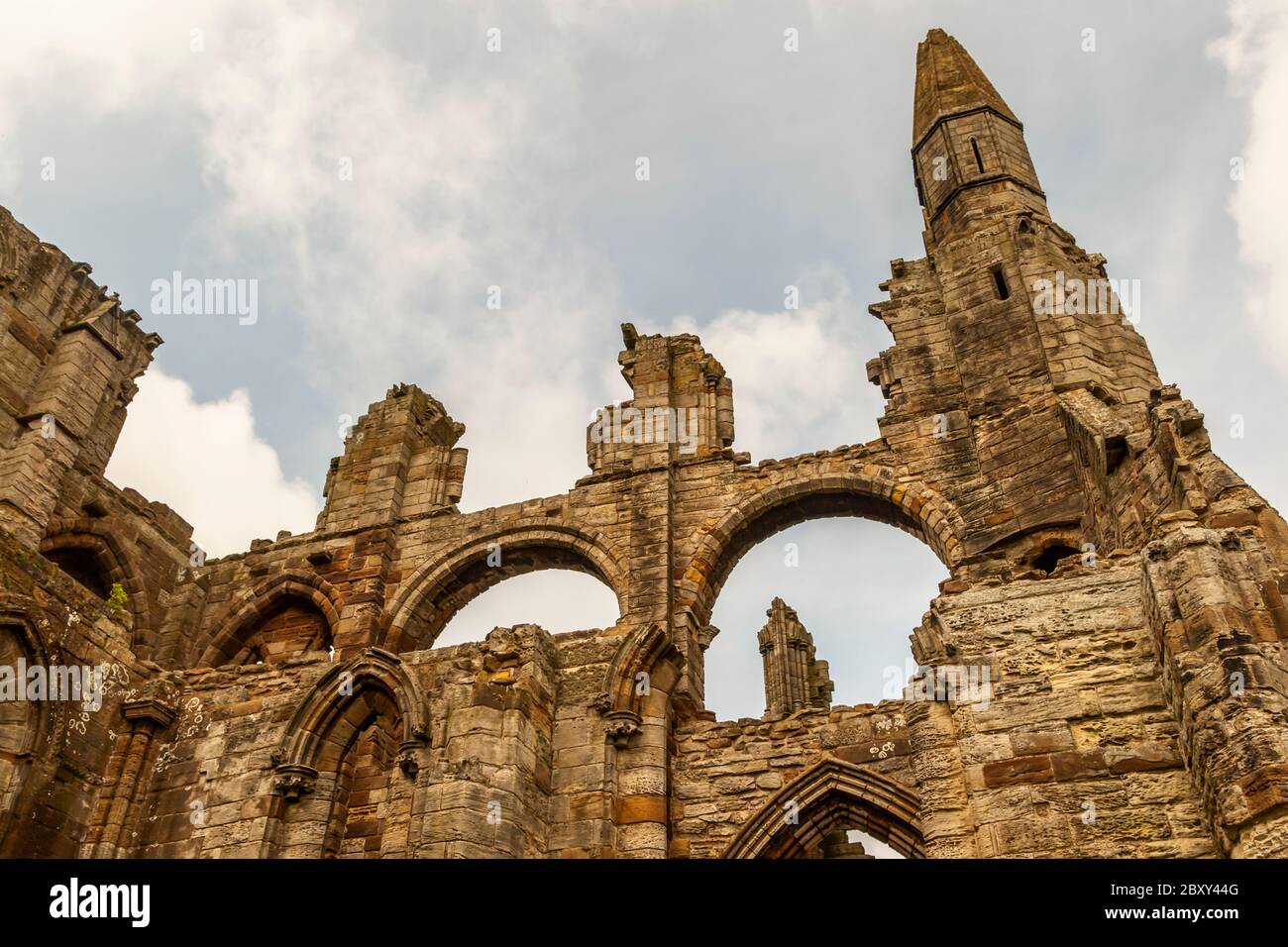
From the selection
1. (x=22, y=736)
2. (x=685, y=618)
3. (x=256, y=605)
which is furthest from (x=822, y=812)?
(x=256, y=605)

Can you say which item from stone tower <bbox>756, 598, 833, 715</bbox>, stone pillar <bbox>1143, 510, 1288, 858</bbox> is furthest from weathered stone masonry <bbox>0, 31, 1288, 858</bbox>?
stone tower <bbox>756, 598, 833, 715</bbox>

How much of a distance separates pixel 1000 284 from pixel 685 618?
256 inches

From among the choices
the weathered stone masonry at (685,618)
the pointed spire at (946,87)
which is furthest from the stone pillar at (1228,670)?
the pointed spire at (946,87)

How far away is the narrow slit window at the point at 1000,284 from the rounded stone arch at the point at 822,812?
742 centimetres

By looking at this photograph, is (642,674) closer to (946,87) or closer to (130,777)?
(130,777)

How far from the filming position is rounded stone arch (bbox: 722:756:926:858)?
10.2 m

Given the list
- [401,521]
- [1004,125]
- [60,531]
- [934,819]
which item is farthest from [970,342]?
[60,531]

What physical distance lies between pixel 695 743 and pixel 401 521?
22.0 feet

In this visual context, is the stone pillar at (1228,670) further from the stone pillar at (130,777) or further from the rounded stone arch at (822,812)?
the stone pillar at (130,777)

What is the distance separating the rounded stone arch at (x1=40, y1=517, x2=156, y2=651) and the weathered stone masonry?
0.15 feet

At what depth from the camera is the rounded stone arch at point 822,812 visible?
10.2 m

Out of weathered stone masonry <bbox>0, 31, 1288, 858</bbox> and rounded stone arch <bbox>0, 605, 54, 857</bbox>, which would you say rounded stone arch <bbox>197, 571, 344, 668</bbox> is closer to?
weathered stone masonry <bbox>0, 31, 1288, 858</bbox>

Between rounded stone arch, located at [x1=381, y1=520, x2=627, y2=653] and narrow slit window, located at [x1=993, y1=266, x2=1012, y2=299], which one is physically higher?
narrow slit window, located at [x1=993, y1=266, x2=1012, y2=299]

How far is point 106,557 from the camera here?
1566 centimetres
